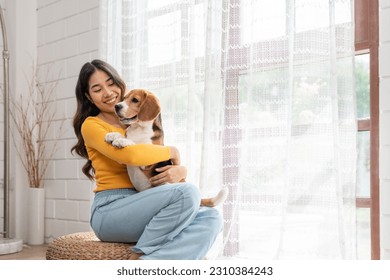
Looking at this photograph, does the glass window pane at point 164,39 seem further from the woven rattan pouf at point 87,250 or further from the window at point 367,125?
the woven rattan pouf at point 87,250

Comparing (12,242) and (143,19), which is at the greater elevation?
(143,19)

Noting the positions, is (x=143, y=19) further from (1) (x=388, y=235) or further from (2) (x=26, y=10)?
(1) (x=388, y=235)

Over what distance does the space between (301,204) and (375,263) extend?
1.91 feet

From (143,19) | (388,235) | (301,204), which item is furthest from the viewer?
(143,19)

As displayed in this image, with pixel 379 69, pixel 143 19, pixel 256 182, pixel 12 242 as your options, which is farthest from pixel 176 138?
pixel 12 242

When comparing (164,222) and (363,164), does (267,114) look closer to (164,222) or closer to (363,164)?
(363,164)

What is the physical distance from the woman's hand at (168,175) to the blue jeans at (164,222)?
0.04 metres

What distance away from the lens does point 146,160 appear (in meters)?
1.71

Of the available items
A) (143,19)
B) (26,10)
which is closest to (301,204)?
(143,19)

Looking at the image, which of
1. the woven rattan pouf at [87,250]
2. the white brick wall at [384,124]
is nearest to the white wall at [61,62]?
the woven rattan pouf at [87,250]

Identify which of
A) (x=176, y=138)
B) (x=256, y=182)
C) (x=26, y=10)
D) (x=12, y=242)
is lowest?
(x=12, y=242)

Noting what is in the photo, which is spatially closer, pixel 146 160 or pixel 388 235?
pixel 146 160

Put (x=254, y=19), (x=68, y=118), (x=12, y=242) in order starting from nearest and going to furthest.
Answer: (x=254, y=19)
(x=12, y=242)
(x=68, y=118)

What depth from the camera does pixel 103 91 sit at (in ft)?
6.06
